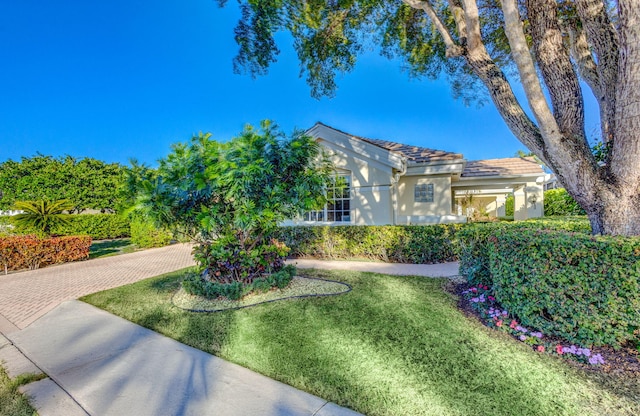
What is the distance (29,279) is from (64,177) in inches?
661

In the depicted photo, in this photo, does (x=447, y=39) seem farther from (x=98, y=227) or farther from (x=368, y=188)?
(x=98, y=227)

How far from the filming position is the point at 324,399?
266cm

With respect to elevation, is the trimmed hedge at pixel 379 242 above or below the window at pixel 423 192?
below

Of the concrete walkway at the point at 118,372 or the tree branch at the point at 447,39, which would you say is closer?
the concrete walkway at the point at 118,372

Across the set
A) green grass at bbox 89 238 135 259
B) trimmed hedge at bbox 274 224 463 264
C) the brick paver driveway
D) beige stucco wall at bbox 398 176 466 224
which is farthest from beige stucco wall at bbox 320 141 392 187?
green grass at bbox 89 238 135 259

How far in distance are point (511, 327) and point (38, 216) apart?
15621mm

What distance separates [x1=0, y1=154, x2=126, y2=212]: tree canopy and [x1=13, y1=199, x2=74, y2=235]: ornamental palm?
985 centimetres

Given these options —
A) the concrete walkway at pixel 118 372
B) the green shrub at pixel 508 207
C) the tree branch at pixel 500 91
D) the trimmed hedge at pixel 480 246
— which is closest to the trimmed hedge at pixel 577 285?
the trimmed hedge at pixel 480 246

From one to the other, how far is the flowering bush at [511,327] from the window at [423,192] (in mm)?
7754

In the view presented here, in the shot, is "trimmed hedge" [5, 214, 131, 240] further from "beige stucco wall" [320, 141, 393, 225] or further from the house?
"beige stucco wall" [320, 141, 393, 225]

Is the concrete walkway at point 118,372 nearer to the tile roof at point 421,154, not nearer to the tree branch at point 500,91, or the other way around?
the tree branch at point 500,91

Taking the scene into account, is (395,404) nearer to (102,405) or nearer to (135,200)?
(102,405)

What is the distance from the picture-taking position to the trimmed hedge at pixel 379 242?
8.88m

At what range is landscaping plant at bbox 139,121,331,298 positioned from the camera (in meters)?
5.19
